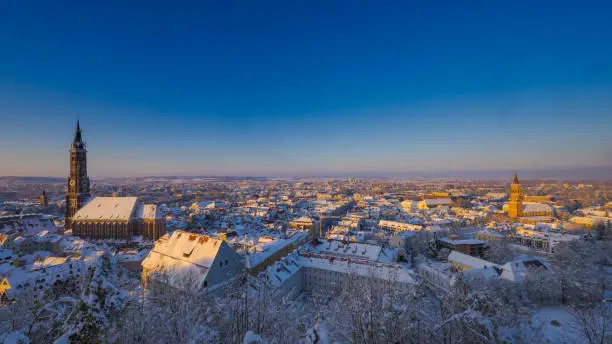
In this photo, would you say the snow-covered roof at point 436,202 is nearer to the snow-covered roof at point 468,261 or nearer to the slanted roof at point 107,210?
the snow-covered roof at point 468,261

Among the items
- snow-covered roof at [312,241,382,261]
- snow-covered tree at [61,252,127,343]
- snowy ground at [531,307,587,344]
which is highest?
snow-covered tree at [61,252,127,343]

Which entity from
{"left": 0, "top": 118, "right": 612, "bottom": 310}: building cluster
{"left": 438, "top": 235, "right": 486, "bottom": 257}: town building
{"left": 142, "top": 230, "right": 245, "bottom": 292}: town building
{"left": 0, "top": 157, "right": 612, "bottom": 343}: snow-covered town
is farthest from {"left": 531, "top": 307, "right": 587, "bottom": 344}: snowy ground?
{"left": 438, "top": 235, "right": 486, "bottom": 257}: town building

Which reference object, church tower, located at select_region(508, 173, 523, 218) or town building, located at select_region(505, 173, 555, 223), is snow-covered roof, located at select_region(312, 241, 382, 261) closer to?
town building, located at select_region(505, 173, 555, 223)

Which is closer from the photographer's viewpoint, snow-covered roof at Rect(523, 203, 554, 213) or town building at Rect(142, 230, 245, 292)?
town building at Rect(142, 230, 245, 292)

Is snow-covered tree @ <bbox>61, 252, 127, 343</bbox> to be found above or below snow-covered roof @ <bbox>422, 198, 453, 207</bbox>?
above

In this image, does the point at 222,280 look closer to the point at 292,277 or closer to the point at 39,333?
the point at 292,277

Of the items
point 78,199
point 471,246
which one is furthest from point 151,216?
point 471,246

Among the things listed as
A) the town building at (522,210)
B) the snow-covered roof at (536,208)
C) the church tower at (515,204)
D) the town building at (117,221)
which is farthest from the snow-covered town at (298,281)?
the snow-covered roof at (536,208)
